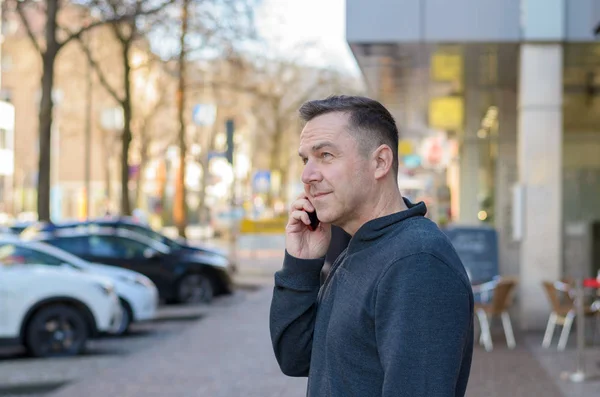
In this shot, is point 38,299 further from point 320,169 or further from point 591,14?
point 320,169

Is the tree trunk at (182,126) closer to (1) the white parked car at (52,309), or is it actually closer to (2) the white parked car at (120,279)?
(2) the white parked car at (120,279)

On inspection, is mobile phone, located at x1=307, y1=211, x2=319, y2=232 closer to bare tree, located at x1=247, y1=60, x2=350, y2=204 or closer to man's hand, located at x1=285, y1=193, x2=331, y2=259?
man's hand, located at x1=285, y1=193, x2=331, y2=259

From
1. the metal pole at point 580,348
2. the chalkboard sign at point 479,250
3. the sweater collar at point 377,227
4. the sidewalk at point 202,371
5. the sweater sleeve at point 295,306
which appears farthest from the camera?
the chalkboard sign at point 479,250

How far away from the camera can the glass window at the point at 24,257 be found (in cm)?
1380

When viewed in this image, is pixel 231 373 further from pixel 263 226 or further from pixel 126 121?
pixel 263 226

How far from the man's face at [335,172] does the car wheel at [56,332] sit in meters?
11.0

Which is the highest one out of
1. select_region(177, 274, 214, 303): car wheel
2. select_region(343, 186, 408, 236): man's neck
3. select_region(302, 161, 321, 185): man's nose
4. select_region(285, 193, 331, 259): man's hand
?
select_region(302, 161, 321, 185): man's nose

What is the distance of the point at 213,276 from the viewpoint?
70.5 ft

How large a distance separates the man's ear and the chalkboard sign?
477 inches

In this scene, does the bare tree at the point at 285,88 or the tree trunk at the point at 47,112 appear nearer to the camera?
the tree trunk at the point at 47,112

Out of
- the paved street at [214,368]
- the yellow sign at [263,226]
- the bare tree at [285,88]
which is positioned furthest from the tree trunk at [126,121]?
the bare tree at [285,88]

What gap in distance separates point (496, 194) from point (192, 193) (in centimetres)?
5837

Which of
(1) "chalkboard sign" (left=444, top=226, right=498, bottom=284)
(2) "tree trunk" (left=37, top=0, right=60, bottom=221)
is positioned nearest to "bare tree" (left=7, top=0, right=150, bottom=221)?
(2) "tree trunk" (left=37, top=0, right=60, bottom=221)

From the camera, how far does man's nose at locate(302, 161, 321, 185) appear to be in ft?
8.70
